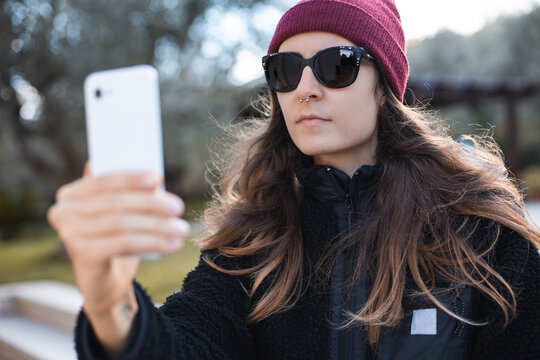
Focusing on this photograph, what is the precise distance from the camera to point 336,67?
177 centimetres

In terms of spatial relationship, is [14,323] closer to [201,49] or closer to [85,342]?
[85,342]

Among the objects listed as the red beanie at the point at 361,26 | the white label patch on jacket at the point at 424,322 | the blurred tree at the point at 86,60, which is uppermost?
the blurred tree at the point at 86,60

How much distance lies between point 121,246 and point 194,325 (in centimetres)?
75

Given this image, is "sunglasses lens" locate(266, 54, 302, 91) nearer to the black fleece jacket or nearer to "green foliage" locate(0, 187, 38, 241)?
the black fleece jacket

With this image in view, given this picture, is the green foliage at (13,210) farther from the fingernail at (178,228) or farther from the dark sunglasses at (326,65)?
the fingernail at (178,228)

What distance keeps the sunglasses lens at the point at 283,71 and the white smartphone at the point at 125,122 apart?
95 centimetres

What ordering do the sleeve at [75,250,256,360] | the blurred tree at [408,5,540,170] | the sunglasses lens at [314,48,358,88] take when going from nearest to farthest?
the sleeve at [75,250,256,360] < the sunglasses lens at [314,48,358,88] < the blurred tree at [408,5,540,170]

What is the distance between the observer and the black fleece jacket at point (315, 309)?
5.27 feet

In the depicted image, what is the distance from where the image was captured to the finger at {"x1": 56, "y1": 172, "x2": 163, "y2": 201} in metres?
0.92

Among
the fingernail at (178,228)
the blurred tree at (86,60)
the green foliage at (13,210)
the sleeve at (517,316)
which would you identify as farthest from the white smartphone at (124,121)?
the green foliage at (13,210)

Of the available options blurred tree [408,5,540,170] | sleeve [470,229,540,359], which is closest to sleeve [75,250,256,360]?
sleeve [470,229,540,359]

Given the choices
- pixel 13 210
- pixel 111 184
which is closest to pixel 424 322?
pixel 111 184

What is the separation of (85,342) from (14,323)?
476cm

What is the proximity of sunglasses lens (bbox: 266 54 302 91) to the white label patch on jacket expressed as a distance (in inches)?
35.7
